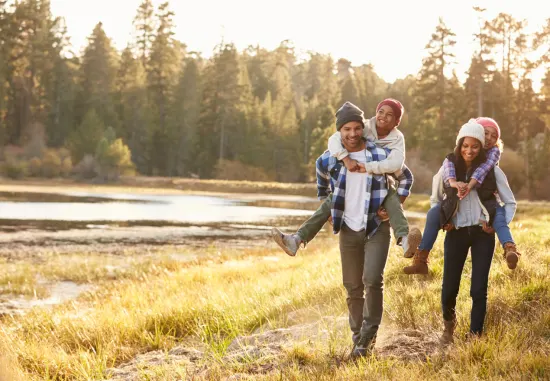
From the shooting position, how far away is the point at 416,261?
4.87m

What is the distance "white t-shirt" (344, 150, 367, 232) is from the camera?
483 centimetres

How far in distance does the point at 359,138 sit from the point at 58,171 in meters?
61.2

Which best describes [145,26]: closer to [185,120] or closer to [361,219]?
[185,120]

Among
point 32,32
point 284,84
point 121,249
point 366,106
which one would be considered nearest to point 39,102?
point 32,32

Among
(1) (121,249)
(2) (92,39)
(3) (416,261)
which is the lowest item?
(1) (121,249)

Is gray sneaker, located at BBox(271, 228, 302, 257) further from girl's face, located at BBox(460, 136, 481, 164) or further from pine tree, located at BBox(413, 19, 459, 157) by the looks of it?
pine tree, located at BBox(413, 19, 459, 157)

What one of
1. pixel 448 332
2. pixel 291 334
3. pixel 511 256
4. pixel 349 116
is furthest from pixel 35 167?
pixel 511 256

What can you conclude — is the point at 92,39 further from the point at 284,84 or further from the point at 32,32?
the point at 284,84

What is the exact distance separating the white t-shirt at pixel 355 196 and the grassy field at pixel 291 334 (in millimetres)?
1032

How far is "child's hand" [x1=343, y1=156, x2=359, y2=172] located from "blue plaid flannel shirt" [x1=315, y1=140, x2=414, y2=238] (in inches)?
3.5

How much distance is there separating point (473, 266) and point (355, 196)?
3.44 feet

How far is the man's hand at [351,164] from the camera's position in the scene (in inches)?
189

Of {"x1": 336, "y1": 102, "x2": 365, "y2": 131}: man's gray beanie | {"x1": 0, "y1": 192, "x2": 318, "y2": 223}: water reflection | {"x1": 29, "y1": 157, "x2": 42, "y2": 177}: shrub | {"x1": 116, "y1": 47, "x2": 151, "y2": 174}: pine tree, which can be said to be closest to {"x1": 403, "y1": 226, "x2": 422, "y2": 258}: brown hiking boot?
{"x1": 336, "y1": 102, "x2": 365, "y2": 131}: man's gray beanie

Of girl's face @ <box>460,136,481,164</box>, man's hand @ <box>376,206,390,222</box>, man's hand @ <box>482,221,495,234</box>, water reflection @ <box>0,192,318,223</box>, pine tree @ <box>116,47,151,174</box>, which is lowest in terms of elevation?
water reflection @ <box>0,192,318,223</box>
